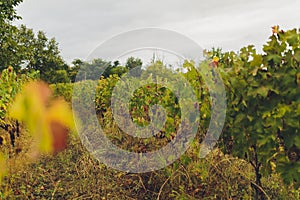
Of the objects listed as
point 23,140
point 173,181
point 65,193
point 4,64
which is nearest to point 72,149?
point 23,140

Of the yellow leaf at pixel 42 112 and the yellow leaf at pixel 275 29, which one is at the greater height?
the yellow leaf at pixel 275 29

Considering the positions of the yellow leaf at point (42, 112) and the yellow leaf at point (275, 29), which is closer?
the yellow leaf at point (42, 112)

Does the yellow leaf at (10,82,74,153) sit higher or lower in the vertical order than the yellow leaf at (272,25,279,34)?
lower

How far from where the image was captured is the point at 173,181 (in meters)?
3.60

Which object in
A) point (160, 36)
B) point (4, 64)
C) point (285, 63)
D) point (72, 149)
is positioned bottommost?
point (72, 149)

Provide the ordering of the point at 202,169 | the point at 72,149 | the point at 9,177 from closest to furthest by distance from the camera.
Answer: the point at 202,169 < the point at 9,177 < the point at 72,149

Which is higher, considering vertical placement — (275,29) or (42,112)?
(275,29)

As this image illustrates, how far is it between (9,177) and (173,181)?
62.2 inches

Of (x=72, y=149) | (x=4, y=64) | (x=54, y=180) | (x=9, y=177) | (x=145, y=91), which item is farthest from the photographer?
(x=4, y=64)

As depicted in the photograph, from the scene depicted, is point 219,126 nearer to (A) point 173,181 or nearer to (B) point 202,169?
(B) point 202,169

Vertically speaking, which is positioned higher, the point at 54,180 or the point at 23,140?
the point at 23,140

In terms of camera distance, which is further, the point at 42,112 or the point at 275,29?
the point at 275,29

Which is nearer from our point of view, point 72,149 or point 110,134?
point 110,134

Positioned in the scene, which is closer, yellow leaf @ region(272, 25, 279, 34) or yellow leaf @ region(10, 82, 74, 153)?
yellow leaf @ region(10, 82, 74, 153)
